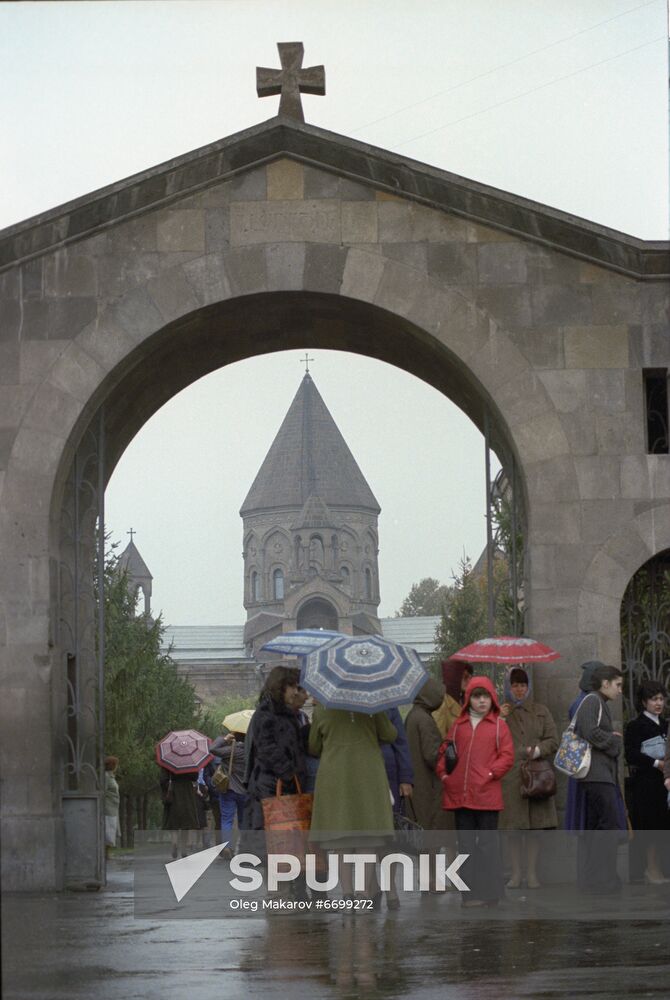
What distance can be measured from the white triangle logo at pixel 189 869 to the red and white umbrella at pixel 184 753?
108 cm

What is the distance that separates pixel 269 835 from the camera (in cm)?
1218

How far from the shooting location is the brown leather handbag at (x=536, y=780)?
14.1 meters

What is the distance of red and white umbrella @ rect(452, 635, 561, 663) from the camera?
14016 millimetres

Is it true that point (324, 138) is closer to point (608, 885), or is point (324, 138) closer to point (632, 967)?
point (608, 885)

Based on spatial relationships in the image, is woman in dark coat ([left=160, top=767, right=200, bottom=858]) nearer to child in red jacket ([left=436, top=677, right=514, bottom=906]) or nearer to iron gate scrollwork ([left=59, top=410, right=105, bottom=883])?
iron gate scrollwork ([left=59, top=410, right=105, bottom=883])

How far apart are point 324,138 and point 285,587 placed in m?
115

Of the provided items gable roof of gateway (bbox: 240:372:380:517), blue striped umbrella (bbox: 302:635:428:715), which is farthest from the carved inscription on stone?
gable roof of gateway (bbox: 240:372:380:517)

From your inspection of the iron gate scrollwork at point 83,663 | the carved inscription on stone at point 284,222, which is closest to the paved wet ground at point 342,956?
the iron gate scrollwork at point 83,663

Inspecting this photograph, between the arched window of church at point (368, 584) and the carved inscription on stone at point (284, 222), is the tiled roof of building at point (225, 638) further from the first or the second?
the carved inscription on stone at point (284, 222)

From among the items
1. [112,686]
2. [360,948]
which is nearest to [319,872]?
[360,948]

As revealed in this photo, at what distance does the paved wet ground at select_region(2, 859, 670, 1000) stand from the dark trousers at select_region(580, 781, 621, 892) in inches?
19.3

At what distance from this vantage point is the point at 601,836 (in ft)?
44.8

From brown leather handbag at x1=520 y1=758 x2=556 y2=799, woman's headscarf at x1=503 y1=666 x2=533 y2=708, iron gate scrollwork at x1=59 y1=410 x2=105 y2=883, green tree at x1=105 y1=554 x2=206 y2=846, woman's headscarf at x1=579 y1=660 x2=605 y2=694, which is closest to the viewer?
woman's headscarf at x1=579 y1=660 x2=605 y2=694

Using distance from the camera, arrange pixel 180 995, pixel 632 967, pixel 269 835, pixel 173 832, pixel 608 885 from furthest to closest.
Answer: pixel 173 832 → pixel 608 885 → pixel 269 835 → pixel 632 967 → pixel 180 995
